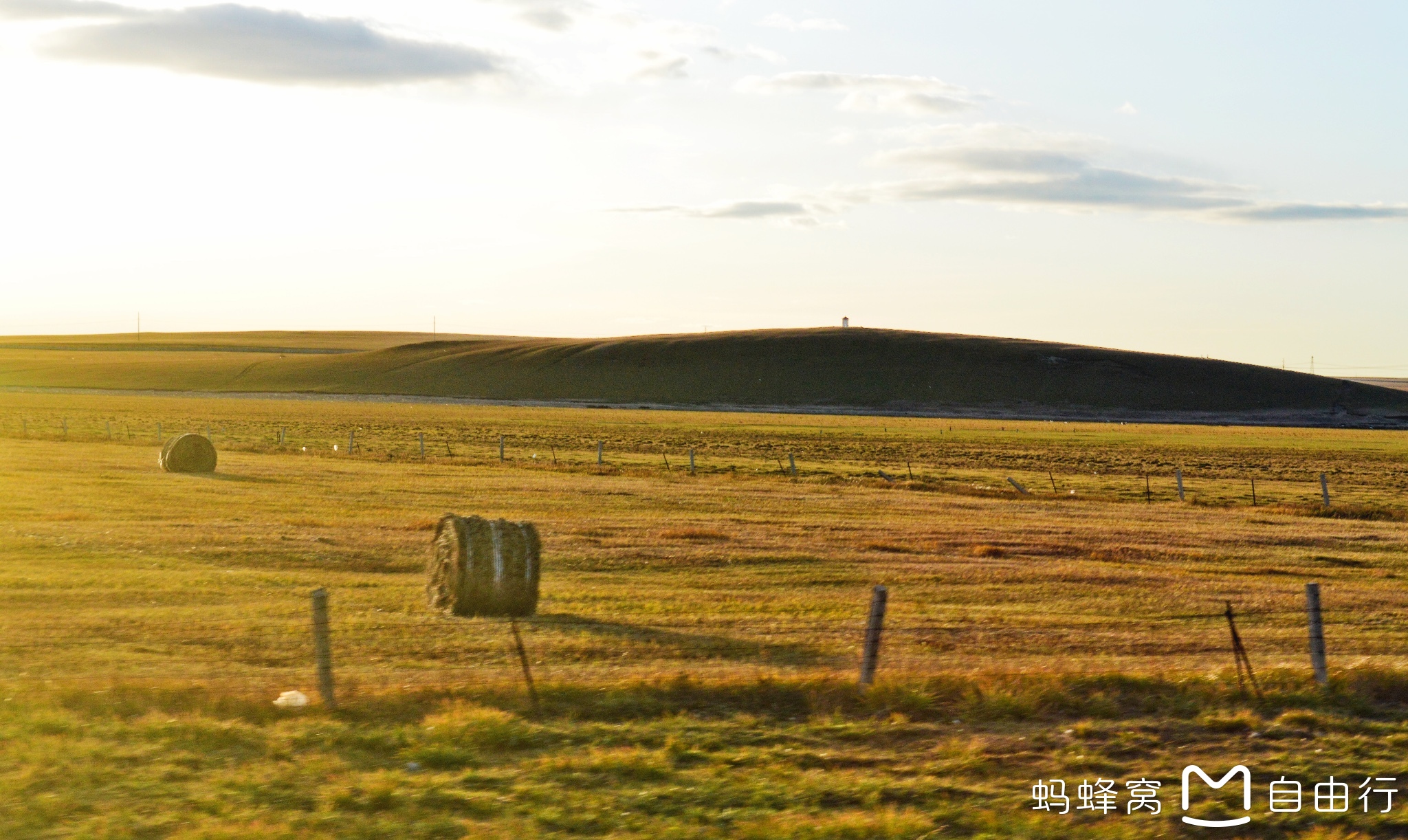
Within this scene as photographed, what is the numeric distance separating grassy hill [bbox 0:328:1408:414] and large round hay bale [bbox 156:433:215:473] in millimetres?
99095

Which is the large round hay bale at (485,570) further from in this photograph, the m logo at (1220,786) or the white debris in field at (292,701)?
the m logo at (1220,786)

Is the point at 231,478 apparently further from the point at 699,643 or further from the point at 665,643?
the point at 699,643

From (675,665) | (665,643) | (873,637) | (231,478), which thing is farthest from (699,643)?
(231,478)

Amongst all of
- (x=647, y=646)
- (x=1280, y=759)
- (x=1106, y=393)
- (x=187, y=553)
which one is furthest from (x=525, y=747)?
(x=1106, y=393)

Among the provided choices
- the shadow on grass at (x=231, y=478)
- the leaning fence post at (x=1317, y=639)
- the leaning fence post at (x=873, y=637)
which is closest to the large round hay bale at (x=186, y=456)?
the shadow on grass at (x=231, y=478)

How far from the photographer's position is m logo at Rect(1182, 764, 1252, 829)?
807cm

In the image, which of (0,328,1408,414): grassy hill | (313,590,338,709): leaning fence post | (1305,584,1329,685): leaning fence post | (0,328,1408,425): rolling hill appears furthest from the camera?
(0,328,1408,414): grassy hill

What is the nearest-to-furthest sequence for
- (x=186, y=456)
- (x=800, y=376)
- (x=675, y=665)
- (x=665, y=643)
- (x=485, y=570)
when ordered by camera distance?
(x=675, y=665) < (x=665, y=643) < (x=485, y=570) < (x=186, y=456) < (x=800, y=376)

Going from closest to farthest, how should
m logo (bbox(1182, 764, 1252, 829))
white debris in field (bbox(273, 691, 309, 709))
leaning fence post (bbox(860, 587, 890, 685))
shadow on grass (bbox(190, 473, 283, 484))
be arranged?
m logo (bbox(1182, 764, 1252, 829)) → white debris in field (bbox(273, 691, 309, 709)) → leaning fence post (bbox(860, 587, 890, 685)) → shadow on grass (bbox(190, 473, 283, 484))

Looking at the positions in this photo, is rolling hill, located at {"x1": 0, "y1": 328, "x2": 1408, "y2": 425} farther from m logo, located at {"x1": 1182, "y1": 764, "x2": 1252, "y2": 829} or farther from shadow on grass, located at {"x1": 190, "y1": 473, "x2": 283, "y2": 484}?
m logo, located at {"x1": 1182, "y1": 764, "x2": 1252, "y2": 829}

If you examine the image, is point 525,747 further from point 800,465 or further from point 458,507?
point 800,465

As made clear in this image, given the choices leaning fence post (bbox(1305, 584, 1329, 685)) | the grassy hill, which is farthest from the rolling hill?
leaning fence post (bbox(1305, 584, 1329, 685))

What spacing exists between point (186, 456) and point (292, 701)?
98.2 feet

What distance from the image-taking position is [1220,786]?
28.7 ft
